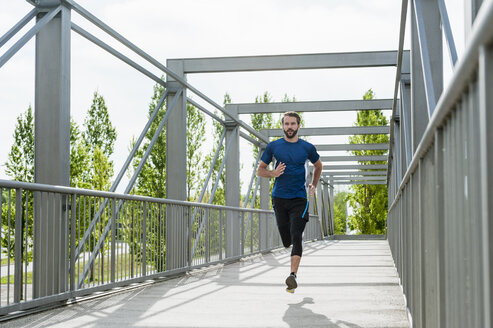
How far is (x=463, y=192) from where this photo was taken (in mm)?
1643

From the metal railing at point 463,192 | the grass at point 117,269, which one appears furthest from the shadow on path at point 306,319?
the grass at point 117,269

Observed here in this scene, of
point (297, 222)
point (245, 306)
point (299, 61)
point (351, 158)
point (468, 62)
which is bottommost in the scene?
point (245, 306)

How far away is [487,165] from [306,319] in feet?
11.1

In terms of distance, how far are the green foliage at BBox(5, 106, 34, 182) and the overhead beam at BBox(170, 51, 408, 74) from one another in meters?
19.2

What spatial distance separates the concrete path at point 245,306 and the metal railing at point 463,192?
1.83 m

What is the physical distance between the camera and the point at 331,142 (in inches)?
995

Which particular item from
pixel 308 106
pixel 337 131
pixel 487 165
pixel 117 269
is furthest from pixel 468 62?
pixel 337 131

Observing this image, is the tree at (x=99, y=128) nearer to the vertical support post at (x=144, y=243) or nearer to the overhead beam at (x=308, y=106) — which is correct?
the overhead beam at (x=308, y=106)

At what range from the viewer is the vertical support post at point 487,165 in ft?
3.95

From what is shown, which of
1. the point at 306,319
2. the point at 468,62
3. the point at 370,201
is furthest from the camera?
the point at 370,201

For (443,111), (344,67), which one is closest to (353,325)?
(443,111)

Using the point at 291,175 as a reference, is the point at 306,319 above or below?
below

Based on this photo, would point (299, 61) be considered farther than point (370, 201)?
No

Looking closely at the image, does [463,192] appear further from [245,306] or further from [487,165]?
[245,306]
